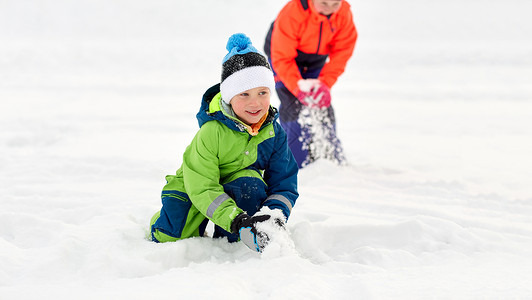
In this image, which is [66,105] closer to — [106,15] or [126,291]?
[126,291]

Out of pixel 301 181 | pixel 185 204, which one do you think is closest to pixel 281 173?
pixel 185 204

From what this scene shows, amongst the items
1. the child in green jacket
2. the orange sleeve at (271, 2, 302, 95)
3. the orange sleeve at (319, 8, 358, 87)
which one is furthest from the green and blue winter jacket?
the orange sleeve at (319, 8, 358, 87)

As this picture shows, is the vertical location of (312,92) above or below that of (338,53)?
below

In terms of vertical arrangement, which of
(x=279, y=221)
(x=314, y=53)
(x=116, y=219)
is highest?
(x=314, y=53)

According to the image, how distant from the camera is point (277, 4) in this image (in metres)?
13.9

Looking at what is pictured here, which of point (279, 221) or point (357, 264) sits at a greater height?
point (279, 221)

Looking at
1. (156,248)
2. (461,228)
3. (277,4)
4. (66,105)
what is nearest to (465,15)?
(277,4)

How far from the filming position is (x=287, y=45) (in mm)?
3637

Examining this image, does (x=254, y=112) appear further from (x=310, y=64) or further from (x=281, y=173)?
(x=310, y=64)

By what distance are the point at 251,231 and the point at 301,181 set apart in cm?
163

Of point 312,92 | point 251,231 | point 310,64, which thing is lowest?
point 251,231

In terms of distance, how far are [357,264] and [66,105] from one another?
211 inches

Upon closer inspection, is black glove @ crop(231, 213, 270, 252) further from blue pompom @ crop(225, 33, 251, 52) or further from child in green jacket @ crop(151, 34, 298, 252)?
blue pompom @ crop(225, 33, 251, 52)

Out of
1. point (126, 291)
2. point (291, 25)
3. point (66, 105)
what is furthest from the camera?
point (66, 105)
